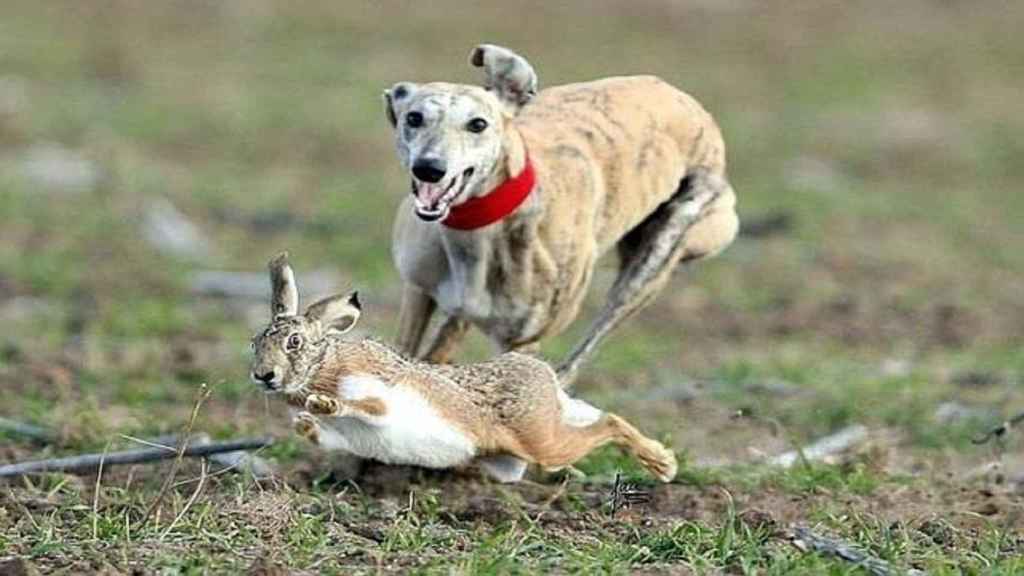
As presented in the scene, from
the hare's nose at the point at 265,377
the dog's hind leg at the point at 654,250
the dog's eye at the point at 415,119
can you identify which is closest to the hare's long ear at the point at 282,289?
the hare's nose at the point at 265,377

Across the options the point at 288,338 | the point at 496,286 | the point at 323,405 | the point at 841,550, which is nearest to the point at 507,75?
the point at 496,286

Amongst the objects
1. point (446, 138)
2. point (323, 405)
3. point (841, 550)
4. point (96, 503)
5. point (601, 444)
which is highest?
point (446, 138)

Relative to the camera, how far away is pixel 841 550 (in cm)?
538

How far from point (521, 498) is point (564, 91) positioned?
7.19ft

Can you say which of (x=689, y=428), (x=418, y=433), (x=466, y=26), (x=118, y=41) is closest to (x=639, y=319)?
(x=689, y=428)

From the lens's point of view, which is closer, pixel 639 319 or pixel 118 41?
pixel 639 319

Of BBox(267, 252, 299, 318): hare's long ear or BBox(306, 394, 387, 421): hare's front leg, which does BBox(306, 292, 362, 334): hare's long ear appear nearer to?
BBox(267, 252, 299, 318): hare's long ear

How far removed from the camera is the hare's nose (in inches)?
215

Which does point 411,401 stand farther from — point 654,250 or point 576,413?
point 654,250

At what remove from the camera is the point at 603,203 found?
24.7 feet

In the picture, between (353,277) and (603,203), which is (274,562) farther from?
(353,277)

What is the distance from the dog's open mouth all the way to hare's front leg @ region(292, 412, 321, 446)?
1.09 metres

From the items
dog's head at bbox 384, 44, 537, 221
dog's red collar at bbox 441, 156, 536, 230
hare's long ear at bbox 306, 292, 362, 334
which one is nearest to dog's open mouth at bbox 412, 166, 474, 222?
dog's head at bbox 384, 44, 537, 221

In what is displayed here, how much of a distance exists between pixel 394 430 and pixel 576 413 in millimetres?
719
